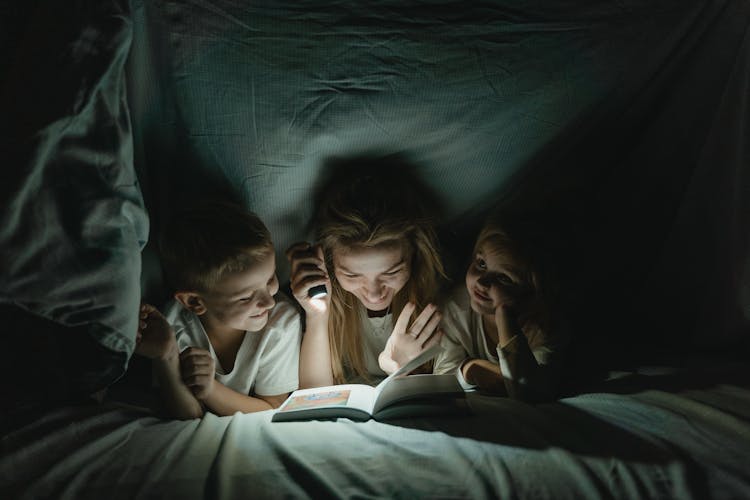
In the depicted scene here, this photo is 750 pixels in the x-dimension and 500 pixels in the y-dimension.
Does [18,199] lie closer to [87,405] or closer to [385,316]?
[87,405]

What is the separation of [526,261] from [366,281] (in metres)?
0.35

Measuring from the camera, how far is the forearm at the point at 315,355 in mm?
1185

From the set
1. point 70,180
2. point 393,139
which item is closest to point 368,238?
point 393,139

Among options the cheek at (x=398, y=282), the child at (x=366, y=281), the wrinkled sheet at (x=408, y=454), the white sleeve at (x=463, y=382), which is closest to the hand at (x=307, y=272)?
the child at (x=366, y=281)

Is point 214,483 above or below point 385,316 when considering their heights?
below

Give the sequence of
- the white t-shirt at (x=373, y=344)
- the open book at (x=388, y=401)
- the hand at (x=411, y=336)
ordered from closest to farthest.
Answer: the open book at (x=388, y=401), the hand at (x=411, y=336), the white t-shirt at (x=373, y=344)

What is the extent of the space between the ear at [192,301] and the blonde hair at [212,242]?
0.02 m

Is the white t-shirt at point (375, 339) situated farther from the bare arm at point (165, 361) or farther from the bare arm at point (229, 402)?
the bare arm at point (165, 361)

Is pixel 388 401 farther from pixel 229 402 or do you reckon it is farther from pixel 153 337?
pixel 153 337

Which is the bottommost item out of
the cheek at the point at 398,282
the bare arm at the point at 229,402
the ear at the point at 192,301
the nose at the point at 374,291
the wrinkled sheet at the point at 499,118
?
the bare arm at the point at 229,402

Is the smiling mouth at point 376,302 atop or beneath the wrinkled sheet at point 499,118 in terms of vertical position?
beneath

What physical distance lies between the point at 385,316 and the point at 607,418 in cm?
54

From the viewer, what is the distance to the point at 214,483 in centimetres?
75

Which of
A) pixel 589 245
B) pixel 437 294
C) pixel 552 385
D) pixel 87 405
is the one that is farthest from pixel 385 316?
pixel 87 405
